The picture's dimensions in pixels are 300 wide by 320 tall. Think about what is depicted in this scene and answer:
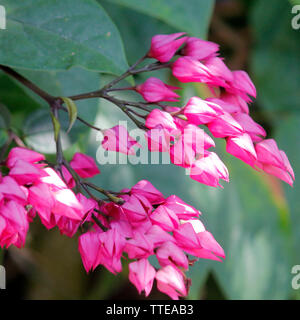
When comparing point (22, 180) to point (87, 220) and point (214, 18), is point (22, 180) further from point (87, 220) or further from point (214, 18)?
point (214, 18)

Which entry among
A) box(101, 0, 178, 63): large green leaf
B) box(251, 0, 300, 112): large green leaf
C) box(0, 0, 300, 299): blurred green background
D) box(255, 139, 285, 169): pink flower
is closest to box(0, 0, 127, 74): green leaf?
box(0, 0, 300, 299): blurred green background

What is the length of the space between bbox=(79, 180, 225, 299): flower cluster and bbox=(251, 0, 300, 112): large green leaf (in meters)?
1.00

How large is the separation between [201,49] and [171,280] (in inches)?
11.7

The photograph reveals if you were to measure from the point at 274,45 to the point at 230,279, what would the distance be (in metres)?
0.71

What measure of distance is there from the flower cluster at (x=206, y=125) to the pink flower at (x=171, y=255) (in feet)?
0.27

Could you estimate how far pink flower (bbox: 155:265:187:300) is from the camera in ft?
1.72

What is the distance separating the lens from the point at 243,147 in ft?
1.84

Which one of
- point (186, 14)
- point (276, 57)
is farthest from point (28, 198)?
point (276, 57)

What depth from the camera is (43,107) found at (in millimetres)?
841

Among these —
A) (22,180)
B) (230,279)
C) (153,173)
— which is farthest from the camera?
(230,279)

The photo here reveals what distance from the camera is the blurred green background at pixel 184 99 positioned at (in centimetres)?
65

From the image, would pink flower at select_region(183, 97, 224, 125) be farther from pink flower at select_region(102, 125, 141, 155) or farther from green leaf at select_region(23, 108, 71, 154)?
green leaf at select_region(23, 108, 71, 154)

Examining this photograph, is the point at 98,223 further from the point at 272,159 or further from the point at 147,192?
the point at 272,159
